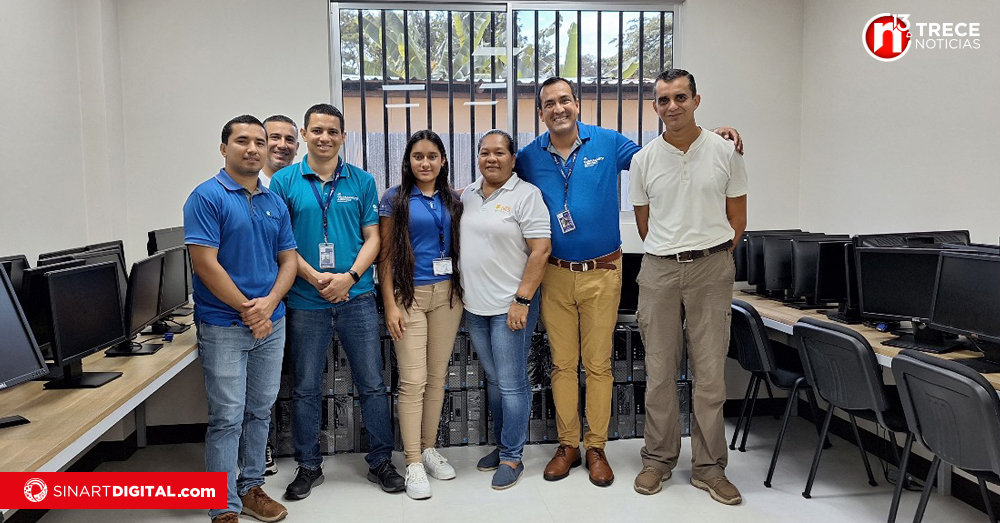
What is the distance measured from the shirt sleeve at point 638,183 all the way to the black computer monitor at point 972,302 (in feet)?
4.22

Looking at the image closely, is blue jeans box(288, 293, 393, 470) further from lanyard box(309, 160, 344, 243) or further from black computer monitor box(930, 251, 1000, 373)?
black computer monitor box(930, 251, 1000, 373)

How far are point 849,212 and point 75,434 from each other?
4242 millimetres

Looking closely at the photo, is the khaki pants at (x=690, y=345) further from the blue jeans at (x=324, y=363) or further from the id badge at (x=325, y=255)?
the id badge at (x=325, y=255)

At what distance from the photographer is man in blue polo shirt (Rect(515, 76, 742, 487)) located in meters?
3.24

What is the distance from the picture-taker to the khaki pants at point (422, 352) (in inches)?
128

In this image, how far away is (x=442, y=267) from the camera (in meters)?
3.23

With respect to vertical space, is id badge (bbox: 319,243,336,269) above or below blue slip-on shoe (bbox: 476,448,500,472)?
above

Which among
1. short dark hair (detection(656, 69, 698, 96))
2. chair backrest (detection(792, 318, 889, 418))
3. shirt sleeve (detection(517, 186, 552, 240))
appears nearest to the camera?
chair backrest (detection(792, 318, 889, 418))

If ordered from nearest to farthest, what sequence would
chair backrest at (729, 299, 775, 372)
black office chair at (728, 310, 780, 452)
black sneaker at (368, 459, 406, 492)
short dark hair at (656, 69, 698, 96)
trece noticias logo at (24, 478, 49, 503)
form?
trece noticias logo at (24, 478, 49, 503), short dark hair at (656, 69, 698, 96), black sneaker at (368, 459, 406, 492), chair backrest at (729, 299, 775, 372), black office chair at (728, 310, 780, 452)

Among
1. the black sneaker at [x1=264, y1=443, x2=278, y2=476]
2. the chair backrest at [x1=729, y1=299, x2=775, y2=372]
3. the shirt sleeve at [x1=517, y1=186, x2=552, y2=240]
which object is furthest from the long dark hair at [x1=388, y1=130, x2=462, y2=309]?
the chair backrest at [x1=729, y1=299, x2=775, y2=372]

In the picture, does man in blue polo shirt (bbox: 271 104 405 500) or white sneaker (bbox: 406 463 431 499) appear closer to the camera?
man in blue polo shirt (bbox: 271 104 405 500)

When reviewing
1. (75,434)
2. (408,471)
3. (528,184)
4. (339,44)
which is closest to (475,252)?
(528,184)

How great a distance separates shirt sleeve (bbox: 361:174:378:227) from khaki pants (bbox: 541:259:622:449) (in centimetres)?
90

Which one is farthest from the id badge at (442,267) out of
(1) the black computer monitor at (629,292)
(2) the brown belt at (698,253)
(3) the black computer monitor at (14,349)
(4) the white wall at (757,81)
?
(4) the white wall at (757,81)
